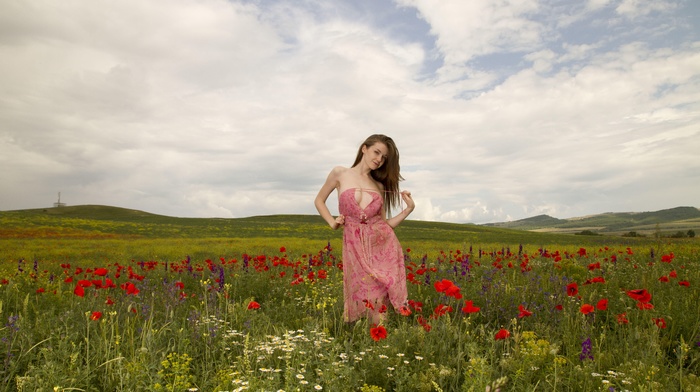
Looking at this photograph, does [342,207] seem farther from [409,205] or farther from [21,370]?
[21,370]

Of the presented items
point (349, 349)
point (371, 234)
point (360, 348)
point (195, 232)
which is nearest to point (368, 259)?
point (371, 234)

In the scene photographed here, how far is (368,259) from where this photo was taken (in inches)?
194

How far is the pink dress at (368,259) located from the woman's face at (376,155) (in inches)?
14.3

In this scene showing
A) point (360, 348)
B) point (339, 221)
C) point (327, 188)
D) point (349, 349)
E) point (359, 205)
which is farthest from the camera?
point (327, 188)

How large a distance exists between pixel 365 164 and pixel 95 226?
→ 45.1 meters

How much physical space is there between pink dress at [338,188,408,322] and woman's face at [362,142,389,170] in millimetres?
362

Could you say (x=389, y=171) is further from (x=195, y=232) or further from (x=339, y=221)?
(x=195, y=232)

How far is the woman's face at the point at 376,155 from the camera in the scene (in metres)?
5.23

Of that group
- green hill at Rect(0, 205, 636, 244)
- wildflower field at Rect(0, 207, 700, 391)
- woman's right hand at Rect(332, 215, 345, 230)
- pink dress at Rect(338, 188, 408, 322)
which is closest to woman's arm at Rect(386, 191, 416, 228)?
pink dress at Rect(338, 188, 408, 322)

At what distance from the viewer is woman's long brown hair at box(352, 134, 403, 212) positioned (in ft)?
17.5

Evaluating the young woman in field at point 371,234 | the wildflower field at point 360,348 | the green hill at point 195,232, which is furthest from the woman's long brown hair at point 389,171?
the green hill at point 195,232

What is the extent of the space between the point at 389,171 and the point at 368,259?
3.64 ft

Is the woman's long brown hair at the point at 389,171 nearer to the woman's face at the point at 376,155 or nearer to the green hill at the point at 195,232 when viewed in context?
the woman's face at the point at 376,155

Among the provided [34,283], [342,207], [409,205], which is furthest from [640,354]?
[34,283]
